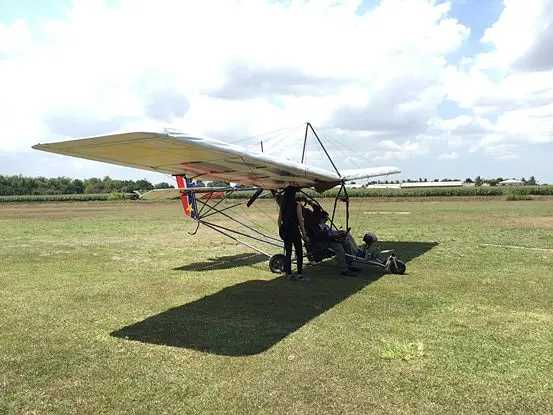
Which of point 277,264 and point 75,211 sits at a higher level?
point 75,211

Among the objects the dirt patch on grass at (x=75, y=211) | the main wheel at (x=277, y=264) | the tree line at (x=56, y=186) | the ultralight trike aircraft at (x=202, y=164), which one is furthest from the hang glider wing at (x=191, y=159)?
the tree line at (x=56, y=186)

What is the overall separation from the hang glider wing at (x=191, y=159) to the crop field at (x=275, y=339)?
2.11 meters

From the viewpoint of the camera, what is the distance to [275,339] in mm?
5781

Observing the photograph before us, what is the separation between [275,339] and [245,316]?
1.14 metres

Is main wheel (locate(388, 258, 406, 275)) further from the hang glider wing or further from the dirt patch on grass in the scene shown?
the dirt patch on grass

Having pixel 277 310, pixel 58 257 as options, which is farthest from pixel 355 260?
pixel 58 257

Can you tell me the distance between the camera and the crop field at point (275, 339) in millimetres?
4238

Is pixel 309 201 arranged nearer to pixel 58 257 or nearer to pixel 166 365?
pixel 166 365

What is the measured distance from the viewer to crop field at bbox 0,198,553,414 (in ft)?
13.9

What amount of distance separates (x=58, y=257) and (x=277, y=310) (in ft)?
26.9

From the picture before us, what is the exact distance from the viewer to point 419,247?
1404 centimetres

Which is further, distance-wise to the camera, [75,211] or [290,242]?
[75,211]

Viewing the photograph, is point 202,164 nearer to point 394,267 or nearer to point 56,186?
point 394,267

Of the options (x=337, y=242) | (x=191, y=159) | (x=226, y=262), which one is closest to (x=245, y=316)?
(x=191, y=159)
